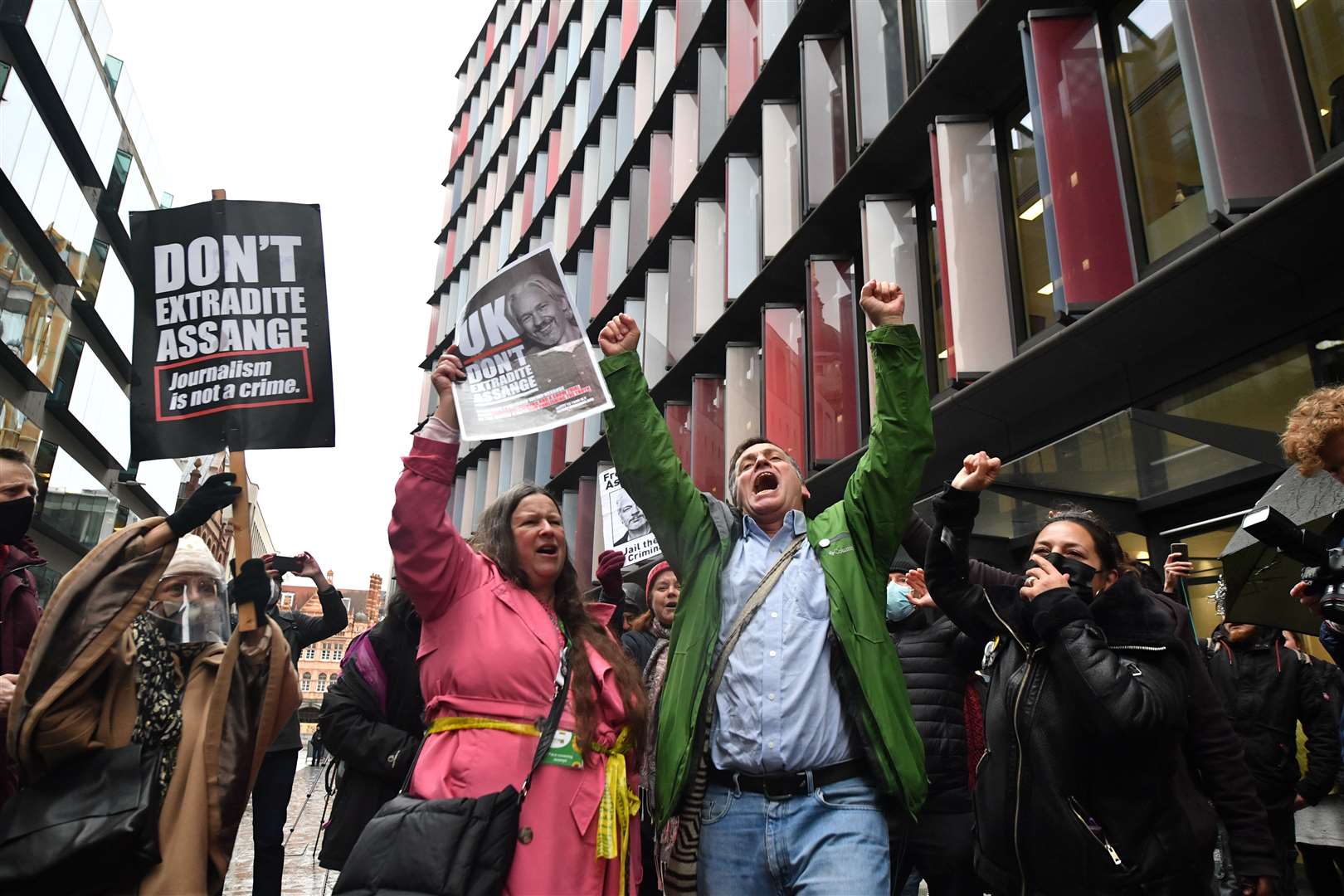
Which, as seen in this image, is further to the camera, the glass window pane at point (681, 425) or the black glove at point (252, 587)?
the glass window pane at point (681, 425)

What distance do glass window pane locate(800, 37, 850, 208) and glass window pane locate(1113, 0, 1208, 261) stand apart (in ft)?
14.1

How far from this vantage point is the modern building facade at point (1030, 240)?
5758mm

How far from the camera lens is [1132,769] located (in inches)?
110

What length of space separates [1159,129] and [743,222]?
7.81 meters

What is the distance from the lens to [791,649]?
9.02 feet

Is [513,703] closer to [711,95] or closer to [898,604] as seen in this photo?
[898,604]

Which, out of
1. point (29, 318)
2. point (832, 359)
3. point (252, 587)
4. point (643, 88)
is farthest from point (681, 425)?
point (29, 318)

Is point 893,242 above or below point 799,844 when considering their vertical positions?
above

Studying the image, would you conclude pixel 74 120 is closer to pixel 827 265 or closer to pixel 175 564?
pixel 827 265

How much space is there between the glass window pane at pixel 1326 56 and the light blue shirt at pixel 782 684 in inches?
194

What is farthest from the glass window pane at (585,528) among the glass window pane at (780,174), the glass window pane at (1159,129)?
the glass window pane at (1159,129)

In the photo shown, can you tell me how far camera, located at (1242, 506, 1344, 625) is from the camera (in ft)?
8.39

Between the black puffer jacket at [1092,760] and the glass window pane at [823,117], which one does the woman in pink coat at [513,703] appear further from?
the glass window pane at [823,117]

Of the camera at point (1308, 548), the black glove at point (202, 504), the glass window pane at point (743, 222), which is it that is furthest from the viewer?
the glass window pane at point (743, 222)
